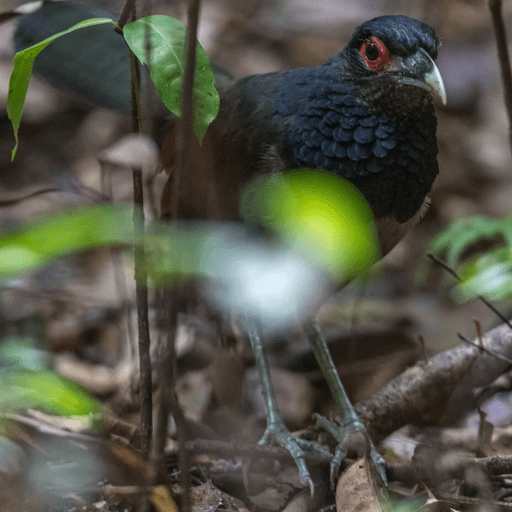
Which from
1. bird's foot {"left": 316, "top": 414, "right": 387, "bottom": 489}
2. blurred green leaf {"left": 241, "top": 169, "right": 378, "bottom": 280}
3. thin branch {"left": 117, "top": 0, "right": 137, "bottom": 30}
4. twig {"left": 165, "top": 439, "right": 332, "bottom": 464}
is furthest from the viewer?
bird's foot {"left": 316, "top": 414, "right": 387, "bottom": 489}

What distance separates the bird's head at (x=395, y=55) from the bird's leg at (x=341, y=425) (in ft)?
4.28

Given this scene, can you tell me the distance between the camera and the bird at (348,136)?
2.60 metres

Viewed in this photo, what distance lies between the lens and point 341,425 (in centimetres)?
278

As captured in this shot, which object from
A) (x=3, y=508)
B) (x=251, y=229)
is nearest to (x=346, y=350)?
(x=251, y=229)

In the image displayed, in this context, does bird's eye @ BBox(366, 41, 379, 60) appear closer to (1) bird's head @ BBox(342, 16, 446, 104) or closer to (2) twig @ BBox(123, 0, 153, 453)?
(1) bird's head @ BBox(342, 16, 446, 104)

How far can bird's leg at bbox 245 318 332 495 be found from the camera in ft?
8.29

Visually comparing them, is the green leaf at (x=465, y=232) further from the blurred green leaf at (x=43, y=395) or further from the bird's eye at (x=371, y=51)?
the blurred green leaf at (x=43, y=395)

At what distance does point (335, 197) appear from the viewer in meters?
1.29

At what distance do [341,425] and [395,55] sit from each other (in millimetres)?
1626

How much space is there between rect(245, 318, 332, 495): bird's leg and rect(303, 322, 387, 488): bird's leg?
0.11m

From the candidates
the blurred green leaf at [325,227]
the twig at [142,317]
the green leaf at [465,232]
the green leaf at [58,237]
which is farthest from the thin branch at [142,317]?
the green leaf at [465,232]

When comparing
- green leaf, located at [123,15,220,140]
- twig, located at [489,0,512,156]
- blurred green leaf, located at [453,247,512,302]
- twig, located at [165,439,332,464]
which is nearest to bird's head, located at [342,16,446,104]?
twig, located at [489,0,512,156]

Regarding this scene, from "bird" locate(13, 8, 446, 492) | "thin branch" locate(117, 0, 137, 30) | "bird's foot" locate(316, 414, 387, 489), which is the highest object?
"thin branch" locate(117, 0, 137, 30)

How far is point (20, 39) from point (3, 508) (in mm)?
2454
